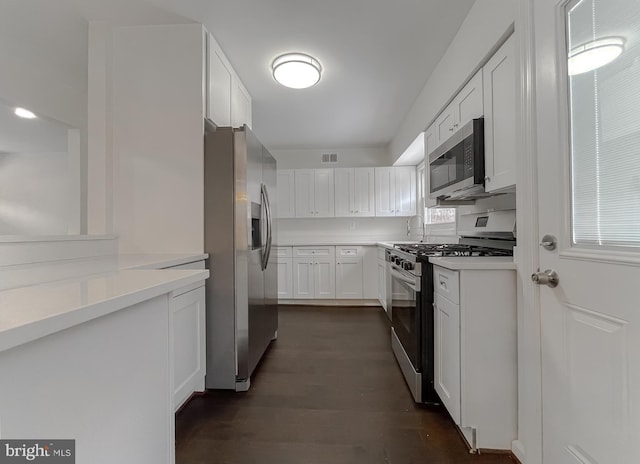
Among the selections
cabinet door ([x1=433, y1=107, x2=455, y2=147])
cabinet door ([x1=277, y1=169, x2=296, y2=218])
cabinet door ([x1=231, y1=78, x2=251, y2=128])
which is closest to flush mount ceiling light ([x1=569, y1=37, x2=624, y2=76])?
cabinet door ([x1=433, y1=107, x2=455, y2=147])

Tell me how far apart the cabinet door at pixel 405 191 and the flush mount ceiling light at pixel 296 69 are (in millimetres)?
2513

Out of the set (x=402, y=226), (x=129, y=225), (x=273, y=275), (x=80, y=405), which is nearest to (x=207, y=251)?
(x=129, y=225)

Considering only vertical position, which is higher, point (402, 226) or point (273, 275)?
point (402, 226)

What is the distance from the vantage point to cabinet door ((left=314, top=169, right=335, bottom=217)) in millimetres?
4965

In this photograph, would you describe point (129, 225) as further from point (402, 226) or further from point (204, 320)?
point (402, 226)

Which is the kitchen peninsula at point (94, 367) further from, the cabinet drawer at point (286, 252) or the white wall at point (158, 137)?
the cabinet drawer at point (286, 252)

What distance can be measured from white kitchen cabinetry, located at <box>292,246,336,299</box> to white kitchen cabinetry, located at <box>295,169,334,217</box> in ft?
2.38

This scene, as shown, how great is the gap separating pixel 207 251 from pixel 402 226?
12.2ft

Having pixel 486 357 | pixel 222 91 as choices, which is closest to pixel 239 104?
pixel 222 91

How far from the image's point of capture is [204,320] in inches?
82.2

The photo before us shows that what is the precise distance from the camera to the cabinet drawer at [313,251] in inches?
179

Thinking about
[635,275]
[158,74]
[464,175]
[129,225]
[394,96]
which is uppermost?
[394,96]

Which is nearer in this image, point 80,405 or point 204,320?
point 80,405

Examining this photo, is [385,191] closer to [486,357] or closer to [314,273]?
[314,273]
